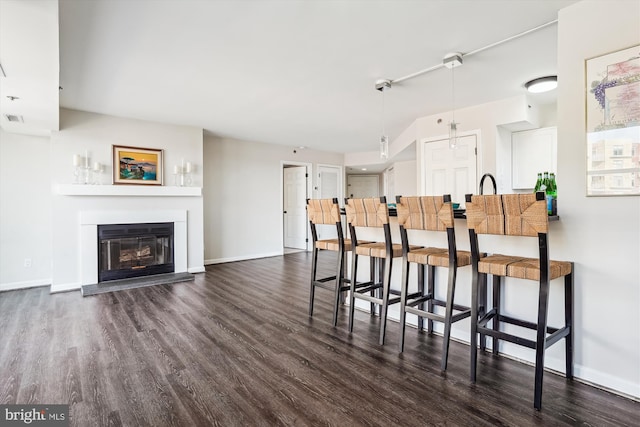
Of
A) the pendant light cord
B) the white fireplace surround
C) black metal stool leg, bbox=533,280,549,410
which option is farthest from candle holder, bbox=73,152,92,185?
black metal stool leg, bbox=533,280,549,410

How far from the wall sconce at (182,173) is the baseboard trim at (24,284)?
2311mm

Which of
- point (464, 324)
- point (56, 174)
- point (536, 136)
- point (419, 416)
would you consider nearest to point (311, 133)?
point (536, 136)

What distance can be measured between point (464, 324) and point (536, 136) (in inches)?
118

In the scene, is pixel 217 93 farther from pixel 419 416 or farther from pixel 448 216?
pixel 419 416

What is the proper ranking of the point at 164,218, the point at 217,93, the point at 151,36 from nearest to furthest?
1. the point at 151,36
2. the point at 217,93
3. the point at 164,218

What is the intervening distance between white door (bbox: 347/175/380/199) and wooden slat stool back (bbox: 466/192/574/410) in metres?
7.88

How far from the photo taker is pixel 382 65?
9.86ft

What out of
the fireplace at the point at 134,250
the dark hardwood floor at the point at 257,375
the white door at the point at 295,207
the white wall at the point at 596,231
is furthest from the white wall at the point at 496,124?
the fireplace at the point at 134,250

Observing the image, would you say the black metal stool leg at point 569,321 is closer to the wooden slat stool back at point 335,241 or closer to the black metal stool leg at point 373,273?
the black metal stool leg at point 373,273

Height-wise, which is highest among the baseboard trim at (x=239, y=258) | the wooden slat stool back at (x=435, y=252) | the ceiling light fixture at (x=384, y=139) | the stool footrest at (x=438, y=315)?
the ceiling light fixture at (x=384, y=139)

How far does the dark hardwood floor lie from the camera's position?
1656 mm

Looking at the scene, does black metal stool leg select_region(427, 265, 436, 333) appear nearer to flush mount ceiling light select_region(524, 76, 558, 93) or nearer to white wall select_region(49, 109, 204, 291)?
flush mount ceiling light select_region(524, 76, 558, 93)

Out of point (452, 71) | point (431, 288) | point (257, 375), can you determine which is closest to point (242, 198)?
point (452, 71)

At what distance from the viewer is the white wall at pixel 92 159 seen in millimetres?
4246
